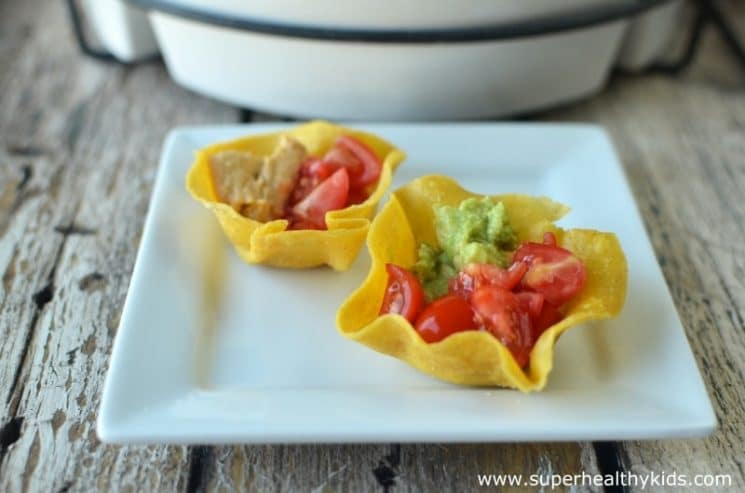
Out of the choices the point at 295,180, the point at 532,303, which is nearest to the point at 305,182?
the point at 295,180

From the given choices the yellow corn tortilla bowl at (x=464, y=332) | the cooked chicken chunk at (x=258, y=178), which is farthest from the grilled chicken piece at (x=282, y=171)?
the yellow corn tortilla bowl at (x=464, y=332)

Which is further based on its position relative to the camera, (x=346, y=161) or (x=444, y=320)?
(x=346, y=161)

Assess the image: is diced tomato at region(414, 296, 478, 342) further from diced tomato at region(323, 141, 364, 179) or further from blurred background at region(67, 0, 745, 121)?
blurred background at region(67, 0, 745, 121)

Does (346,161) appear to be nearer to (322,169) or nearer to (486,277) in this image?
(322,169)

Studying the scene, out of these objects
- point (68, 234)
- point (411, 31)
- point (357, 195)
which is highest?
point (411, 31)

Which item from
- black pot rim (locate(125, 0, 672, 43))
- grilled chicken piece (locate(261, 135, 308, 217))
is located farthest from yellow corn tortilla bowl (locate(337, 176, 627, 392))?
black pot rim (locate(125, 0, 672, 43))

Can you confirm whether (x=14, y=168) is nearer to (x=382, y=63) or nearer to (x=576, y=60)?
(x=382, y=63)

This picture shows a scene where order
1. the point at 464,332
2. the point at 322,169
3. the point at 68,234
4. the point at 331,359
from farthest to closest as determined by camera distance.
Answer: the point at 68,234 → the point at 322,169 → the point at 331,359 → the point at 464,332

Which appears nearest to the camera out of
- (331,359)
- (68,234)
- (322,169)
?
(331,359)
